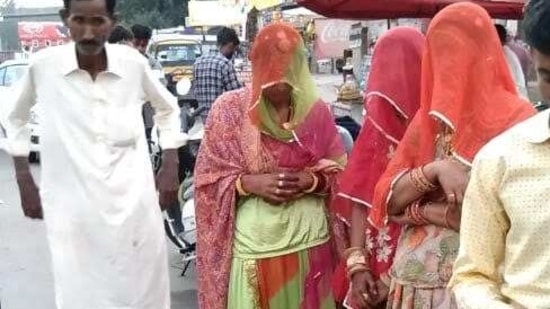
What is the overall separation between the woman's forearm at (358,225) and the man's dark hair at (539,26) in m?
1.48

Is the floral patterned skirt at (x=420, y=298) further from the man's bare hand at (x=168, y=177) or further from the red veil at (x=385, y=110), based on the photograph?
the man's bare hand at (x=168, y=177)

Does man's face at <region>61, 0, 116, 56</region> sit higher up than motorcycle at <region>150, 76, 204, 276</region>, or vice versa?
man's face at <region>61, 0, 116, 56</region>

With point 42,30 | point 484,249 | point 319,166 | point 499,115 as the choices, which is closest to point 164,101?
point 319,166

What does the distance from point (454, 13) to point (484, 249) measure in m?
0.90

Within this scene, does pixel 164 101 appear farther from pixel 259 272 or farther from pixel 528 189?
pixel 528 189

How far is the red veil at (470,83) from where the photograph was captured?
8.32ft

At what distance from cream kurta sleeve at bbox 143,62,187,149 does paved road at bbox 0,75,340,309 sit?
143 cm

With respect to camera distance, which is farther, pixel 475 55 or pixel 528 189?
pixel 475 55

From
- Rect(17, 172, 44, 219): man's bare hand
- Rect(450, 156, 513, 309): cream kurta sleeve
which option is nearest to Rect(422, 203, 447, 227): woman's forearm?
Rect(450, 156, 513, 309): cream kurta sleeve

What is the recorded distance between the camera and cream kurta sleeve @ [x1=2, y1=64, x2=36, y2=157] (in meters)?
3.68

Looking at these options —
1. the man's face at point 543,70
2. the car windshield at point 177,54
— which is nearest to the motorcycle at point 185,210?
the man's face at point 543,70

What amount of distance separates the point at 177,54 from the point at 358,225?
23484 mm

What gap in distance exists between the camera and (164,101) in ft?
12.8

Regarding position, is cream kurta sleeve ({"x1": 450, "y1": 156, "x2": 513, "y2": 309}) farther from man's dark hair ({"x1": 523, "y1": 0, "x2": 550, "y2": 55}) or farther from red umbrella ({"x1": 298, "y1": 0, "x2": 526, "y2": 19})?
red umbrella ({"x1": 298, "y1": 0, "x2": 526, "y2": 19})
